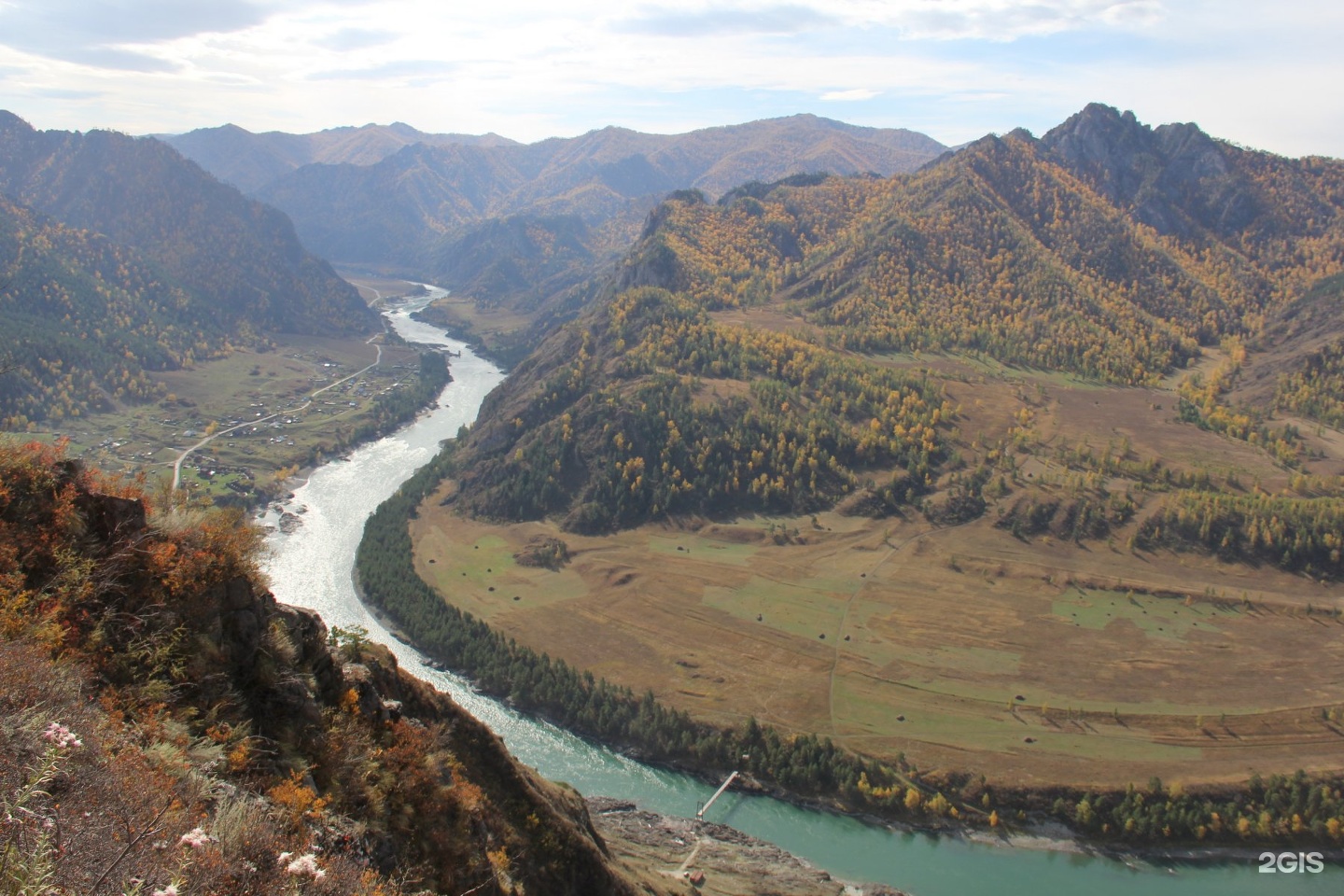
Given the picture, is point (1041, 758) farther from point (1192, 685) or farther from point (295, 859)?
point (295, 859)

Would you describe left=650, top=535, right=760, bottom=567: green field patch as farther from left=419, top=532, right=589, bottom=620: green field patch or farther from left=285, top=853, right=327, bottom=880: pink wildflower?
left=285, top=853, right=327, bottom=880: pink wildflower

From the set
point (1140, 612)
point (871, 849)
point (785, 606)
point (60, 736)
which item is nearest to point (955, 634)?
point (785, 606)

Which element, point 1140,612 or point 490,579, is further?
point 490,579

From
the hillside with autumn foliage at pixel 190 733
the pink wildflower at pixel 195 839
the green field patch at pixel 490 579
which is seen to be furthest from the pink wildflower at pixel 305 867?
the green field patch at pixel 490 579

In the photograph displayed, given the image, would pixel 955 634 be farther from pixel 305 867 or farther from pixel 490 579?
Answer: pixel 305 867

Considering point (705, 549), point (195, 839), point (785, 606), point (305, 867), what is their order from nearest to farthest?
point (195, 839) < point (305, 867) < point (785, 606) < point (705, 549)

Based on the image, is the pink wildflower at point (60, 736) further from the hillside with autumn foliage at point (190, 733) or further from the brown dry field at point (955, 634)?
the brown dry field at point (955, 634)

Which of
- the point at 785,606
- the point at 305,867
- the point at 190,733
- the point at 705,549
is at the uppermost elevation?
the point at 305,867

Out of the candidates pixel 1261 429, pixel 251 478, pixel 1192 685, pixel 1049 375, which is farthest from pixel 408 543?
pixel 1261 429
